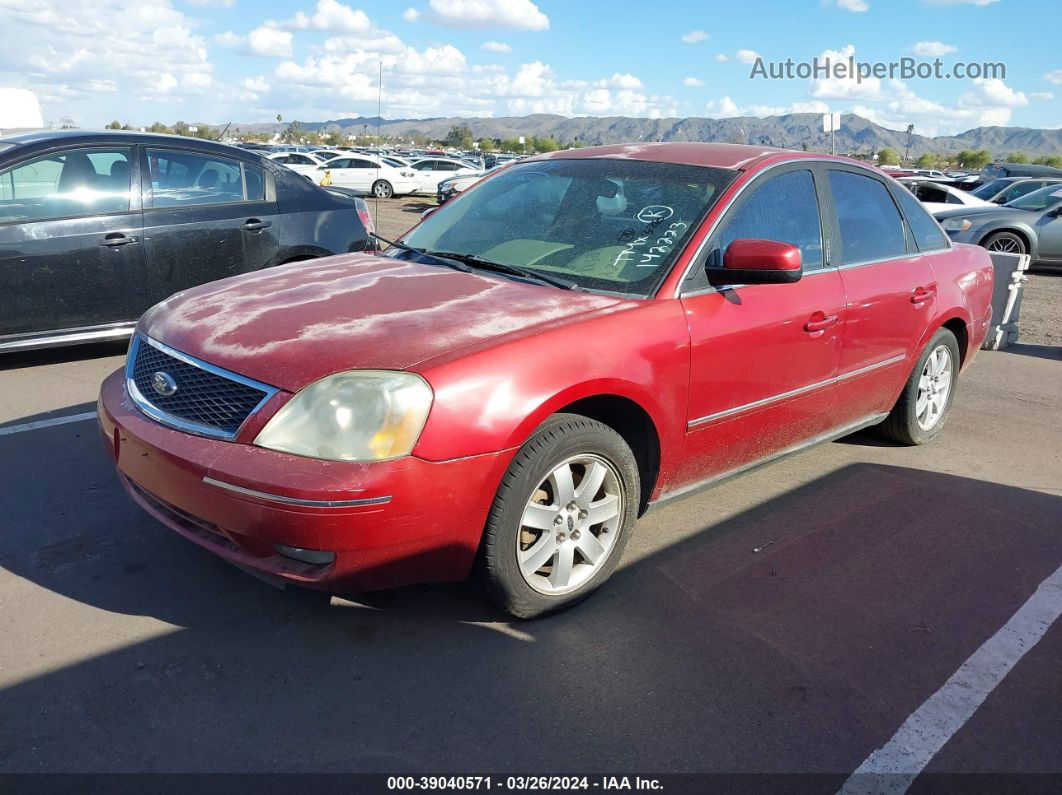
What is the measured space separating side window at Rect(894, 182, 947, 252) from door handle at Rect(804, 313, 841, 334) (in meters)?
1.20

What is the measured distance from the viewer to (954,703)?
9.52 ft

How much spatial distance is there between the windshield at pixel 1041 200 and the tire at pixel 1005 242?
30.0 inches

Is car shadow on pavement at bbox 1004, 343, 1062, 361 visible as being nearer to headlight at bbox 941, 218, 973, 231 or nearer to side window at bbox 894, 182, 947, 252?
side window at bbox 894, 182, 947, 252

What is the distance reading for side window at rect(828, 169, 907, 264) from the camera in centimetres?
448

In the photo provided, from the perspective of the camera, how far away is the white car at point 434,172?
32.7 metres

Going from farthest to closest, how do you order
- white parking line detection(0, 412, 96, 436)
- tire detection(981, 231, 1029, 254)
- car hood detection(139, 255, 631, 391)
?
tire detection(981, 231, 1029, 254) < white parking line detection(0, 412, 96, 436) < car hood detection(139, 255, 631, 391)

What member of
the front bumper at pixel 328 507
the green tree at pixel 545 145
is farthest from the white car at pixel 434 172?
the green tree at pixel 545 145

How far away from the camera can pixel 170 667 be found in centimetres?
286

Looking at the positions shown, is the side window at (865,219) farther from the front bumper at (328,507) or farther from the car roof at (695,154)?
the front bumper at (328,507)

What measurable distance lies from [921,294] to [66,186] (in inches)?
214

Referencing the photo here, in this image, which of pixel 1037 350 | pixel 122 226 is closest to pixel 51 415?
pixel 122 226

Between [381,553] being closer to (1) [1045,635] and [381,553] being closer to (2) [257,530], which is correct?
(2) [257,530]

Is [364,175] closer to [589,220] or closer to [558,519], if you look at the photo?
[589,220]

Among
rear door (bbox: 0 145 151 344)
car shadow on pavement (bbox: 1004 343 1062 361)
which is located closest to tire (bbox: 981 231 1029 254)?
car shadow on pavement (bbox: 1004 343 1062 361)
